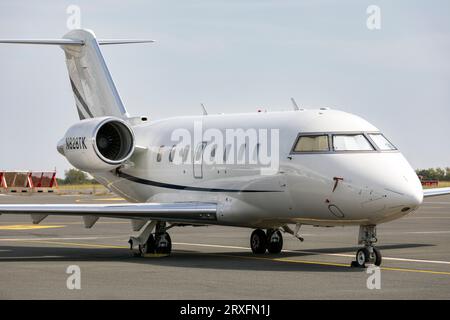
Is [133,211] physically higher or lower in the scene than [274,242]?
higher

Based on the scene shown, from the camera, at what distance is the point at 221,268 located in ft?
65.4

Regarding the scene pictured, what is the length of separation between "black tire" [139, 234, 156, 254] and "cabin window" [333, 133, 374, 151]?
5.51m

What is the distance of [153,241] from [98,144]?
3.12 meters

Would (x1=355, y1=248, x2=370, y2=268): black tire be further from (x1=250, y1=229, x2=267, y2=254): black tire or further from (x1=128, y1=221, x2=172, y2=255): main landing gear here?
(x1=128, y1=221, x2=172, y2=255): main landing gear

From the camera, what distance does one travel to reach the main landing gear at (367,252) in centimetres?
1958

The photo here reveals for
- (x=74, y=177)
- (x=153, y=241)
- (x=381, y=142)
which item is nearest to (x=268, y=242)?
(x=153, y=241)

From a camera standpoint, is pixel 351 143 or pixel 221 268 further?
pixel 351 143

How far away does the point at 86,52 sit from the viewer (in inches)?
1106

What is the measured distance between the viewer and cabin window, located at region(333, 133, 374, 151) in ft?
65.7

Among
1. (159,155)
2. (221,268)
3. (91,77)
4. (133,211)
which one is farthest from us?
(91,77)

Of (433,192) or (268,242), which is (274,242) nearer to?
(268,242)

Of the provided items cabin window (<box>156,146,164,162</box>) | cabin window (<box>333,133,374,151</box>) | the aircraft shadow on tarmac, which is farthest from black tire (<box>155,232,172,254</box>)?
cabin window (<box>333,133,374,151</box>)
